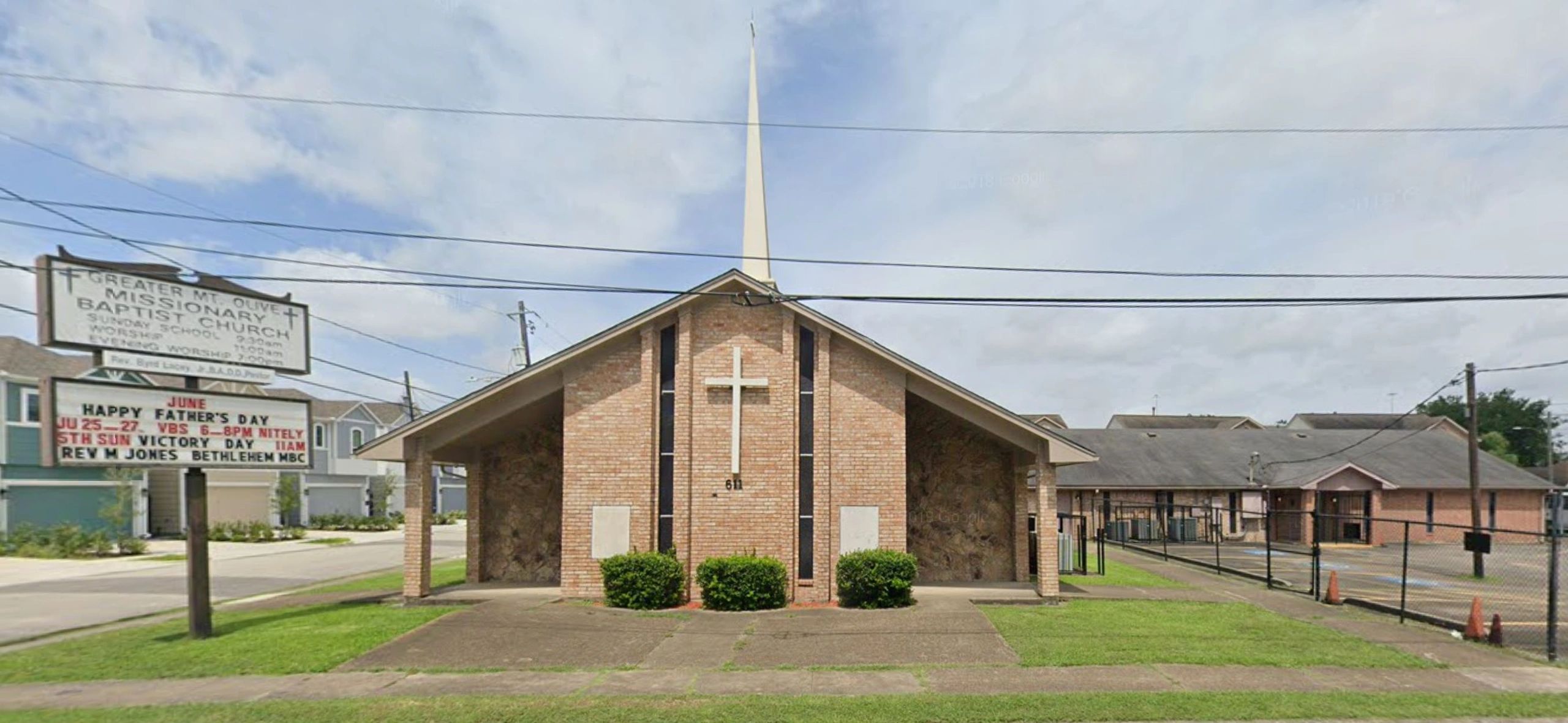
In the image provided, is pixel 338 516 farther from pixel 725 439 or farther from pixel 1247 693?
pixel 1247 693

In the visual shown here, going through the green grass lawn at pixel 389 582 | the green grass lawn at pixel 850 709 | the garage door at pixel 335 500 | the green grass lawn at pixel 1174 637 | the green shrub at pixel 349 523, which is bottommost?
the green shrub at pixel 349 523

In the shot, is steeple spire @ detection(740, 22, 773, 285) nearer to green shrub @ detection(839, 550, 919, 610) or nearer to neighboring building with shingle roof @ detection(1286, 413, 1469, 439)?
green shrub @ detection(839, 550, 919, 610)

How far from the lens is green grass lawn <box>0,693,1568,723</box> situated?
344 inches

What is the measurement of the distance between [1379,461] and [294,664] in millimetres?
44024

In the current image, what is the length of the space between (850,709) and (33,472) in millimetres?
36149

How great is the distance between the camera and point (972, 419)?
16312 mm

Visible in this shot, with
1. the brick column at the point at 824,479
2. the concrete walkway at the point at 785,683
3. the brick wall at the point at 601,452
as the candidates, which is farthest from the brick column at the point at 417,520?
the brick column at the point at 824,479

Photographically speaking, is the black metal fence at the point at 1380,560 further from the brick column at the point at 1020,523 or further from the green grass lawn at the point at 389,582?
the green grass lawn at the point at 389,582

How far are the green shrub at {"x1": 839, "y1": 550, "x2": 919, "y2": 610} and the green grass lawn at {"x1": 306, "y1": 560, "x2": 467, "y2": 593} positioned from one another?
8740 millimetres

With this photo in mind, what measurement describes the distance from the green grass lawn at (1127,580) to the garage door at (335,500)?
42.0 metres

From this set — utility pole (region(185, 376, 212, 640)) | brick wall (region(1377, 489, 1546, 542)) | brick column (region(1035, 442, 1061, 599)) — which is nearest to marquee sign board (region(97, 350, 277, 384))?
utility pole (region(185, 376, 212, 640))

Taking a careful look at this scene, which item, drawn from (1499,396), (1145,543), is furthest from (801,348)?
(1499,396)

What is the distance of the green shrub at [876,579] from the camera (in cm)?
1512

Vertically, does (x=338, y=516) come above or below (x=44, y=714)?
below
